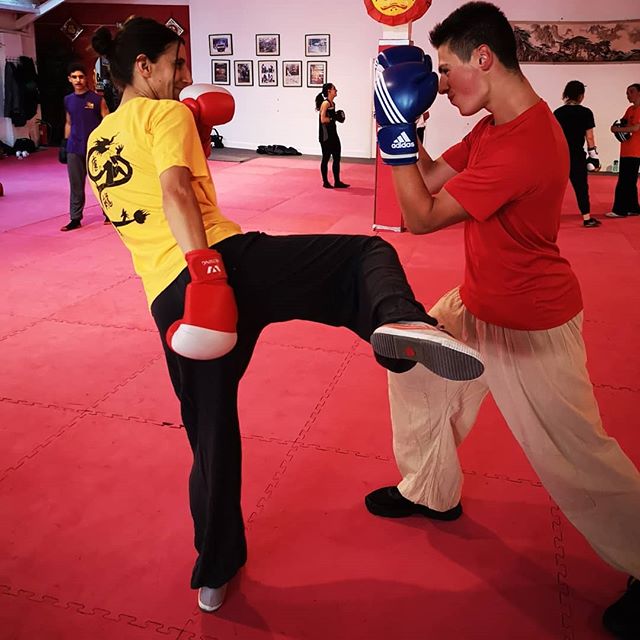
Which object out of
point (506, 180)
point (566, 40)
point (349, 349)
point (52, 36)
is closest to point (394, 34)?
point (349, 349)

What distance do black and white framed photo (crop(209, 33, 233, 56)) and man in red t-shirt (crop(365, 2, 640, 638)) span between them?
40.5ft

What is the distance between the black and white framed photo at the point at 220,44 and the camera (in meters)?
12.9

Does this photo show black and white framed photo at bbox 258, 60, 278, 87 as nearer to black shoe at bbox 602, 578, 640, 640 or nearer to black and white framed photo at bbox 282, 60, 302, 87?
black and white framed photo at bbox 282, 60, 302, 87

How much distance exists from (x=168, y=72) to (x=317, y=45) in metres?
11.8

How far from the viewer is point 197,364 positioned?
61.0 inches

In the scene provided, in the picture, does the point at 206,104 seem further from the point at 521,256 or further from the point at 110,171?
the point at 521,256

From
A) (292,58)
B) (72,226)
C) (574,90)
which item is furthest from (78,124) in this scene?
(292,58)

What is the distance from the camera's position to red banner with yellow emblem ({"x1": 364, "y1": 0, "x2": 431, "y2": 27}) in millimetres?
5273

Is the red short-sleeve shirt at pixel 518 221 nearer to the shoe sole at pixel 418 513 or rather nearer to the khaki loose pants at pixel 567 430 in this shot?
the khaki loose pants at pixel 567 430

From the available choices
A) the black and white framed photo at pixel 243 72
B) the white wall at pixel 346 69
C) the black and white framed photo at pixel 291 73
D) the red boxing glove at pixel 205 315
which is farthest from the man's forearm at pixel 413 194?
the black and white framed photo at pixel 243 72

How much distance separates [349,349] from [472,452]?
118cm

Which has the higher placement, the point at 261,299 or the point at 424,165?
the point at 424,165

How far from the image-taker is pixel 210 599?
5.75ft

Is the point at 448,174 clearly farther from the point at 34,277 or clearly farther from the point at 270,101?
the point at 270,101
